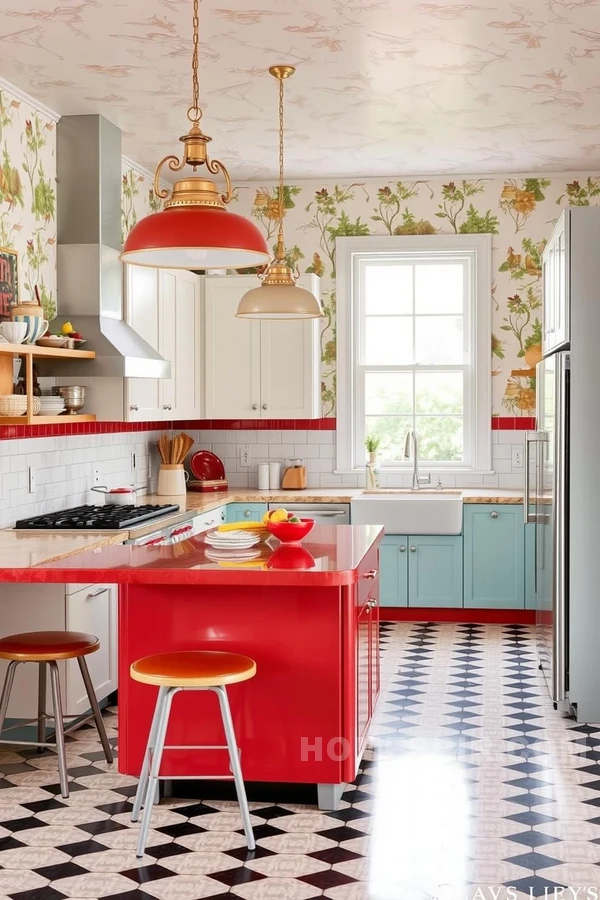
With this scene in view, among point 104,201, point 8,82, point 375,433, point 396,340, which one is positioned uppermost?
point 8,82

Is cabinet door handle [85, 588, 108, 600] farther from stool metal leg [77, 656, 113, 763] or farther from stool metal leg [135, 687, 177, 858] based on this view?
stool metal leg [135, 687, 177, 858]

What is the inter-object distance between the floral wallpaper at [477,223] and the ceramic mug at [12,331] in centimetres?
322

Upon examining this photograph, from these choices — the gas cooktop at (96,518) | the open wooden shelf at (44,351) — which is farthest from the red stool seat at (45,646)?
the open wooden shelf at (44,351)

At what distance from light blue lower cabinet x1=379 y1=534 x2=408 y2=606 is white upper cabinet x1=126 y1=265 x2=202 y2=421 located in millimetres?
1610

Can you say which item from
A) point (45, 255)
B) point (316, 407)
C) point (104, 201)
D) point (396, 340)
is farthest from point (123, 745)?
point (396, 340)

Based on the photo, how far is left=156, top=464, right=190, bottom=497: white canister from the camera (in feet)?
23.3

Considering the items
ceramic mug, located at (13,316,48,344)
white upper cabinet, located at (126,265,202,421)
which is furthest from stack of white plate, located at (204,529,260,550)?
white upper cabinet, located at (126,265,202,421)

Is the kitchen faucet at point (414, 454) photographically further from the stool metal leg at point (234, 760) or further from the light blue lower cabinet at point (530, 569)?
the stool metal leg at point (234, 760)

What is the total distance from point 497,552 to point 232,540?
3.26 metres

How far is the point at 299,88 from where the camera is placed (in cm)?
523

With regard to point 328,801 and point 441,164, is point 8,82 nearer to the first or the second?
point 441,164

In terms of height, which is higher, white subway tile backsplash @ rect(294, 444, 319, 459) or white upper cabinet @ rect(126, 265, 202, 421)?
white upper cabinet @ rect(126, 265, 202, 421)

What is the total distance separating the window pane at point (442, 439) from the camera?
7629 millimetres

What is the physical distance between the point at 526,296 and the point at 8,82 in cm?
389
